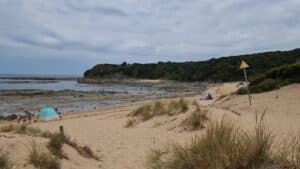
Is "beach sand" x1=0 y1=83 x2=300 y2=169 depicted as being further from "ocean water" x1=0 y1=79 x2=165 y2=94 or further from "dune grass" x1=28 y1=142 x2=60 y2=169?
"ocean water" x1=0 y1=79 x2=165 y2=94

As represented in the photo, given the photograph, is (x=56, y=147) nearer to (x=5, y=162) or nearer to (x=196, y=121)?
(x=5, y=162)

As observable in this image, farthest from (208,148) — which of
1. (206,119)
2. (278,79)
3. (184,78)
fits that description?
(184,78)

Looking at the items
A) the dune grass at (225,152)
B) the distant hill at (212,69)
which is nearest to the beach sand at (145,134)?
the dune grass at (225,152)

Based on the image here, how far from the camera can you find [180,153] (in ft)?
18.6

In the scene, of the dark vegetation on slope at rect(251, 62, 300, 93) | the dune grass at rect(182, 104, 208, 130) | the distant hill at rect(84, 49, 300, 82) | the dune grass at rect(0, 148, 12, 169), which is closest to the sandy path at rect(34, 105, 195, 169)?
the dune grass at rect(182, 104, 208, 130)

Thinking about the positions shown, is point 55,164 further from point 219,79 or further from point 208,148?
point 219,79

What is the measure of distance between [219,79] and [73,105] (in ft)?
149

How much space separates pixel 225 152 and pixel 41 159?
3.54 metres

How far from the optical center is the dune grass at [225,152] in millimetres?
4820

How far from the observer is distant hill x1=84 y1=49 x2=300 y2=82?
2805 inches

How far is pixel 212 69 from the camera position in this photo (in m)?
84.6

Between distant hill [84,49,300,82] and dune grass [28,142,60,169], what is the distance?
42.7 m

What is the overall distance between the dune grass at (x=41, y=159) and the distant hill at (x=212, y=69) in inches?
1681

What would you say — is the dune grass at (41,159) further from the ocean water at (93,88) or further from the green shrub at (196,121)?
the ocean water at (93,88)
